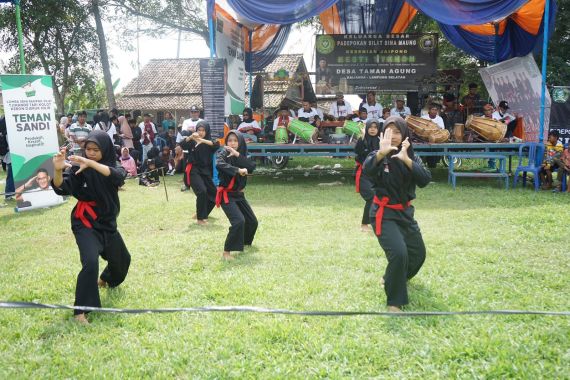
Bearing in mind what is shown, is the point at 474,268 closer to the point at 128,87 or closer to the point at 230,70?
the point at 230,70

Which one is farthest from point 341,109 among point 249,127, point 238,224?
point 238,224

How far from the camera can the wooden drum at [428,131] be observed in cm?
1116

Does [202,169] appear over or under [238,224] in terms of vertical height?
over

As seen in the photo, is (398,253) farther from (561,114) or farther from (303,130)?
(561,114)

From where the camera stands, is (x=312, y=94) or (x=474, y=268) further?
(x=312, y=94)

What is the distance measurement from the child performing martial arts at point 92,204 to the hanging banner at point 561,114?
33.3 feet

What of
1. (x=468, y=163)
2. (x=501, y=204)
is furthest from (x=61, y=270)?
(x=468, y=163)

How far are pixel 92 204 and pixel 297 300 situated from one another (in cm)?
184

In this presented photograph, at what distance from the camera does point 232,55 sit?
12828 mm

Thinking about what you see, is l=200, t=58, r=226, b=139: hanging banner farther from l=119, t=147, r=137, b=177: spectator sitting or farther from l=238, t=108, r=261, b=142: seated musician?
l=119, t=147, r=137, b=177: spectator sitting

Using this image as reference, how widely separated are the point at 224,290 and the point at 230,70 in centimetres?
896

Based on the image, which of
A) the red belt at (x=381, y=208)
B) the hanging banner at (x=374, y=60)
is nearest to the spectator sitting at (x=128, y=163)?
the hanging banner at (x=374, y=60)

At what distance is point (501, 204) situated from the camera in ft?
28.3

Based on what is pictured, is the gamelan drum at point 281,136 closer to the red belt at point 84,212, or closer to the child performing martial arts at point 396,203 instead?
the child performing martial arts at point 396,203
